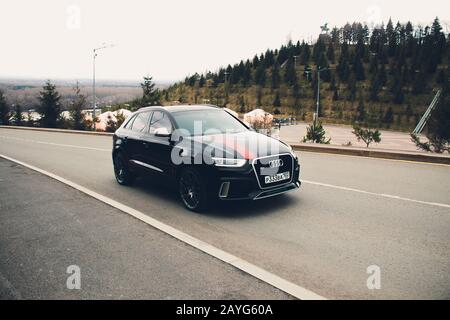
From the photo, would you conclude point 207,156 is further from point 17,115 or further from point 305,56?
point 305,56

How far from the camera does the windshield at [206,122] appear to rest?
22.9ft

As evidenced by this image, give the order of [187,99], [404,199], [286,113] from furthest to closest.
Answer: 1. [187,99]
2. [286,113]
3. [404,199]

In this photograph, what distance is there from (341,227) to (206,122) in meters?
3.07

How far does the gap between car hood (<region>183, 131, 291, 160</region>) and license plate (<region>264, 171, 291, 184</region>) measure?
35cm

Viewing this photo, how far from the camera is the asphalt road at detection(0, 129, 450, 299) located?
156 inches

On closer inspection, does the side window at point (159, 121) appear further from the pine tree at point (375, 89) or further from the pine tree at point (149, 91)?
the pine tree at point (375, 89)

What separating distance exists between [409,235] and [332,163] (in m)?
5.86

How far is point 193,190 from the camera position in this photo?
250 inches

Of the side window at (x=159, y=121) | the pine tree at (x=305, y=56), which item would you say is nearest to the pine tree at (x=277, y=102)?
the pine tree at (x=305, y=56)

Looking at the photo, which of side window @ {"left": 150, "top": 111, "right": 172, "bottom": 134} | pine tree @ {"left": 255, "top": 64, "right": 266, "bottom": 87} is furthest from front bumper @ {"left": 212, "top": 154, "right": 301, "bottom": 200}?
pine tree @ {"left": 255, "top": 64, "right": 266, "bottom": 87}
